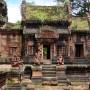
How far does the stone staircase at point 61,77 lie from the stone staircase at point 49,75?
0.30m

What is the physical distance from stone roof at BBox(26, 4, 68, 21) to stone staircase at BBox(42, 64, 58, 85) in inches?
350

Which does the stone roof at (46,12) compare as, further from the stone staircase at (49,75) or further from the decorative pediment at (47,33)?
the stone staircase at (49,75)

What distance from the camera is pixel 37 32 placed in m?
33.2

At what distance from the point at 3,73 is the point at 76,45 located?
21.8 metres

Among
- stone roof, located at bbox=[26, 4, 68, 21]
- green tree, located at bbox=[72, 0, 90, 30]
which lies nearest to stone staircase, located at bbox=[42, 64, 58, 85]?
stone roof, located at bbox=[26, 4, 68, 21]

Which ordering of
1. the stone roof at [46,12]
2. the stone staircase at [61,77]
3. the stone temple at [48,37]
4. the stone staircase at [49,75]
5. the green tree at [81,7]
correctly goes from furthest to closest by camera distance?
the green tree at [81,7], the stone roof at [46,12], the stone temple at [48,37], the stone staircase at [61,77], the stone staircase at [49,75]

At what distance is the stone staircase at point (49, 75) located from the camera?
77.6ft

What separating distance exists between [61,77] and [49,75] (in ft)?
3.70

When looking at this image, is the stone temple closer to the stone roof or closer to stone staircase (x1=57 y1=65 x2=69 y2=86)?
the stone roof

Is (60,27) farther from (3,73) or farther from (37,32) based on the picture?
(3,73)

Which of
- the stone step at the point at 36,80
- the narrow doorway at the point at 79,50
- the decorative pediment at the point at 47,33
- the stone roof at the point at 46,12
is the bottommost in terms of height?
the stone step at the point at 36,80

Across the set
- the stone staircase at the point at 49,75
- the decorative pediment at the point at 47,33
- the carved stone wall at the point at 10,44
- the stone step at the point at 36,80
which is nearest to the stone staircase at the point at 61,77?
the stone staircase at the point at 49,75

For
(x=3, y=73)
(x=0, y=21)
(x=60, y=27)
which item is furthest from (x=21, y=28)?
(x=0, y=21)

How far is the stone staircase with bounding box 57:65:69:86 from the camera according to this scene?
2376 cm
